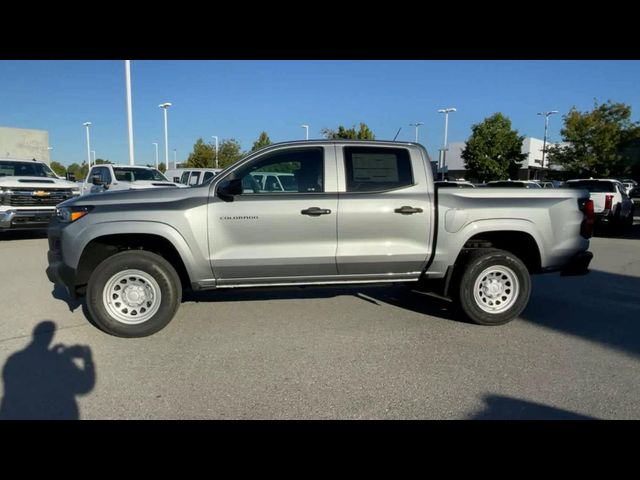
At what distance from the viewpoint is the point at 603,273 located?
7.69m

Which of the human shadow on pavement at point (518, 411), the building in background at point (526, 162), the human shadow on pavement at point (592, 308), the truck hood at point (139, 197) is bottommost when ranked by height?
the human shadow on pavement at point (518, 411)

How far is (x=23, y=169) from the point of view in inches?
476

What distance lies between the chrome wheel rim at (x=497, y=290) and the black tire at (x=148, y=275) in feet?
10.8

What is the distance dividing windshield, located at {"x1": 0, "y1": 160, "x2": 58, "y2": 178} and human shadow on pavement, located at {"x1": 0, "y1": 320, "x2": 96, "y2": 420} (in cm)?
963

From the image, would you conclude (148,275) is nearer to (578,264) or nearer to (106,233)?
(106,233)

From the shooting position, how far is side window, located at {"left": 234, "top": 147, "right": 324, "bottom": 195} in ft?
15.0

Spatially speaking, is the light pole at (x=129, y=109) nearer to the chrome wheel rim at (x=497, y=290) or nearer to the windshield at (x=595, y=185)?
the windshield at (x=595, y=185)

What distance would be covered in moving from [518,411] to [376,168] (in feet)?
9.02

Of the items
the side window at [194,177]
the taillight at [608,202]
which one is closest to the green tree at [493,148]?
the taillight at [608,202]

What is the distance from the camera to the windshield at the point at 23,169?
38.5 feet

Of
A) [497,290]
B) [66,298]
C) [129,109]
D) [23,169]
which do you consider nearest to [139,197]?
[66,298]

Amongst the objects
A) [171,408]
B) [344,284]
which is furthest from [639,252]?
[171,408]
